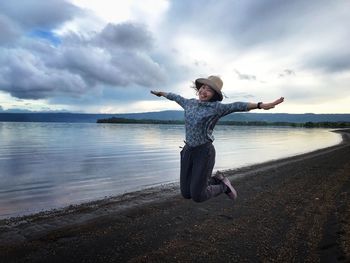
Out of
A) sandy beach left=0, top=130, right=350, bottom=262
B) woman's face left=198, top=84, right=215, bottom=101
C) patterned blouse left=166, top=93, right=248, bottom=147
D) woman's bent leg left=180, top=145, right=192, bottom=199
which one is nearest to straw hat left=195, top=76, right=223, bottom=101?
woman's face left=198, top=84, right=215, bottom=101

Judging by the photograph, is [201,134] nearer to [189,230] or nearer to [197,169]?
[197,169]

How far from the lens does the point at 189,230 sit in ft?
31.5

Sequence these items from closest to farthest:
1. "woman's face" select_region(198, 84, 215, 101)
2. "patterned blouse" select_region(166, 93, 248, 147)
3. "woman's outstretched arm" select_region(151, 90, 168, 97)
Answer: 1. "patterned blouse" select_region(166, 93, 248, 147)
2. "woman's face" select_region(198, 84, 215, 101)
3. "woman's outstretched arm" select_region(151, 90, 168, 97)

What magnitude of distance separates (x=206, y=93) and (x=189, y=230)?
4.30m

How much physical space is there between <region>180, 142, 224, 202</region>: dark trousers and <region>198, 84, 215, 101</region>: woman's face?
0.92 metres

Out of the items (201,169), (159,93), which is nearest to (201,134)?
(201,169)

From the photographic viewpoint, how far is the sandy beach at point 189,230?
789 cm

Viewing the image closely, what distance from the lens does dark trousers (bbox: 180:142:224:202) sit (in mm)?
6891

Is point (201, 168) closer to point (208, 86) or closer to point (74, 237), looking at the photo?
point (208, 86)

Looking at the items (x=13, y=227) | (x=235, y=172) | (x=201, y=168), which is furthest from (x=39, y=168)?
(x=201, y=168)

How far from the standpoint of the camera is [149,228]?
9.89m

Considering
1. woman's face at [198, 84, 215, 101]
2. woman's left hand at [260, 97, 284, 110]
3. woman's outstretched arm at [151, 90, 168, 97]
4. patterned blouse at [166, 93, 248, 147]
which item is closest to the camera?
woman's left hand at [260, 97, 284, 110]

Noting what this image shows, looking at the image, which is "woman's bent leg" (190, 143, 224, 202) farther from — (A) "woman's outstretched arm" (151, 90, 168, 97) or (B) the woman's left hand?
(A) "woman's outstretched arm" (151, 90, 168, 97)

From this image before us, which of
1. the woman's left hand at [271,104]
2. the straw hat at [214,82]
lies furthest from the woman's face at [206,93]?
the woman's left hand at [271,104]
